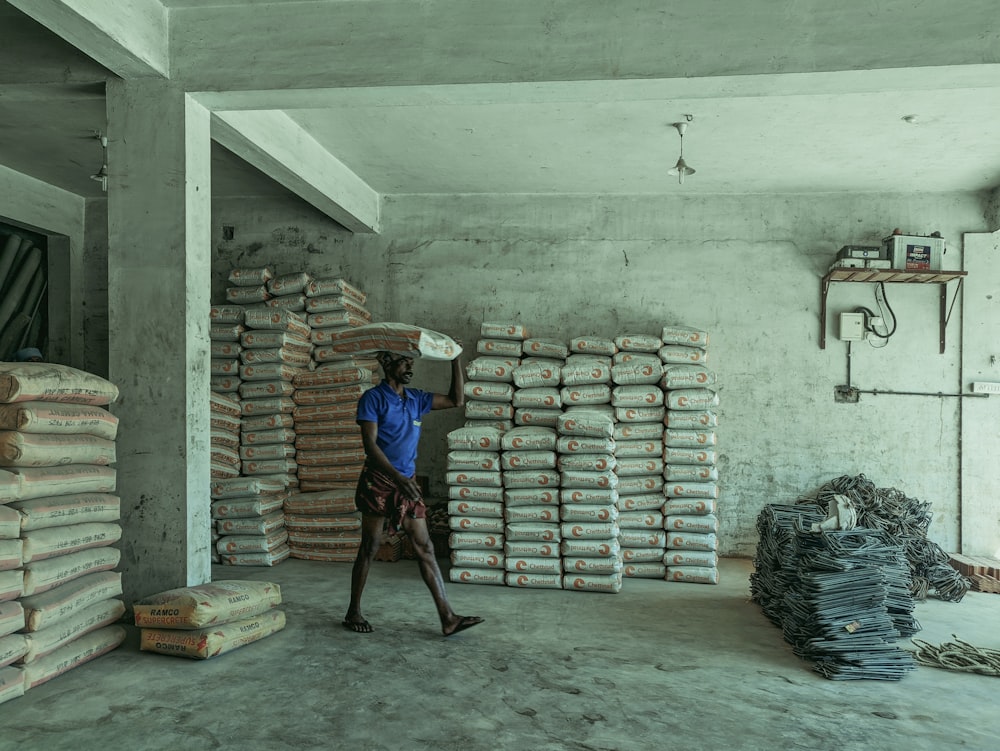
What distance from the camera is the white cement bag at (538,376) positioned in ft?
22.5

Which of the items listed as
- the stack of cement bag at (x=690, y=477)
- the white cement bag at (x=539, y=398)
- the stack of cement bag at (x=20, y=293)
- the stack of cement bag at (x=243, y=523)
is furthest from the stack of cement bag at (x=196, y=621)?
the stack of cement bag at (x=20, y=293)

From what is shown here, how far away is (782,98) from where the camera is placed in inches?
215

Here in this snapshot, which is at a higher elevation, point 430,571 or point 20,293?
point 20,293

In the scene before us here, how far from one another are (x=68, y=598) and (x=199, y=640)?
0.69 m

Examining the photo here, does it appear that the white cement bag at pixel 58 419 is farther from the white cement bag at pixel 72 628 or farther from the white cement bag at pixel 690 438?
the white cement bag at pixel 690 438

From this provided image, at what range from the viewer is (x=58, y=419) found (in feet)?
13.1

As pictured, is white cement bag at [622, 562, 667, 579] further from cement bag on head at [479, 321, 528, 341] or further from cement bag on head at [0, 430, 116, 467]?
cement bag on head at [0, 430, 116, 467]

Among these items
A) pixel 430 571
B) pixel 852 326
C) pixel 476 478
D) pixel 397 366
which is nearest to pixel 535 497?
pixel 476 478

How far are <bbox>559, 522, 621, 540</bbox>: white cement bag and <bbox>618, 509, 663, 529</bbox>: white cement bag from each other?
625 millimetres

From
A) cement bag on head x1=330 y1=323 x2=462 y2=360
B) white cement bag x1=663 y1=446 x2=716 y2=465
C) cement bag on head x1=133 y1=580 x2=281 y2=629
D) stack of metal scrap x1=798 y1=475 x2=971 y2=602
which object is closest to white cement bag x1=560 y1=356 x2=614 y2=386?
white cement bag x1=663 y1=446 x2=716 y2=465

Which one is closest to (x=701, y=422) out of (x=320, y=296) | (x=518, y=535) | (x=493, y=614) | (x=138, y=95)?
(x=518, y=535)

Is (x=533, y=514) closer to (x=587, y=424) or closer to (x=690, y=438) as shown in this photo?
(x=587, y=424)

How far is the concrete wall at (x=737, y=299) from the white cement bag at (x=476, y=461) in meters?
1.70

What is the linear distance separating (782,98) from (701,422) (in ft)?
9.05
